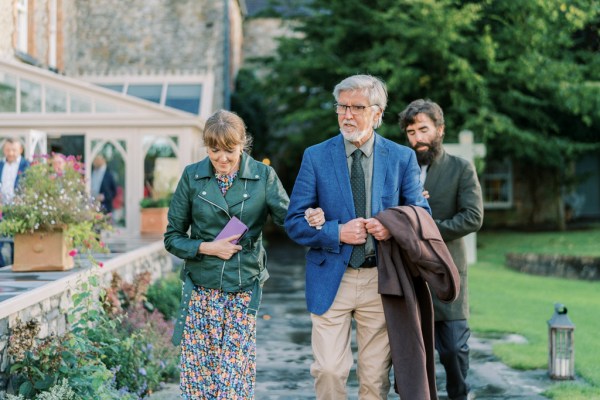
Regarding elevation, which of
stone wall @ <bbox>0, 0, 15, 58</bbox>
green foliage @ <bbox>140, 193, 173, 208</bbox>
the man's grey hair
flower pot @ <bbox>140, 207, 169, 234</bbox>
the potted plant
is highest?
stone wall @ <bbox>0, 0, 15, 58</bbox>

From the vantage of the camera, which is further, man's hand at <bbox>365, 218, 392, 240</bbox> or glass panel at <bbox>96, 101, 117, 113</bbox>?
glass panel at <bbox>96, 101, 117, 113</bbox>

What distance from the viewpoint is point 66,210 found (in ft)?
23.1

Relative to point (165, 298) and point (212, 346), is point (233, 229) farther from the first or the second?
point (165, 298)

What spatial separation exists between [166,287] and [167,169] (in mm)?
7490

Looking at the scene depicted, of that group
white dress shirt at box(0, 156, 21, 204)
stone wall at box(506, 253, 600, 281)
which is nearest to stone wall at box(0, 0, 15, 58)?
white dress shirt at box(0, 156, 21, 204)

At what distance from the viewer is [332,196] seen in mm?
4211

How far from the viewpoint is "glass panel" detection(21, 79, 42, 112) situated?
15.2 meters

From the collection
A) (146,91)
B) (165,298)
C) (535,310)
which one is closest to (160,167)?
(146,91)

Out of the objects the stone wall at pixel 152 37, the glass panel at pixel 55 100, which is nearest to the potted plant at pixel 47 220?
the glass panel at pixel 55 100

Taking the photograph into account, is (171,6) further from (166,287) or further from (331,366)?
(331,366)

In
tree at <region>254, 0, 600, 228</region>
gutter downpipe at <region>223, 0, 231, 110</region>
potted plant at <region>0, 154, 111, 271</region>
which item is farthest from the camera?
gutter downpipe at <region>223, 0, 231, 110</region>

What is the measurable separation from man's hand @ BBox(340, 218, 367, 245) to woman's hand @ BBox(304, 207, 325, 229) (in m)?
0.11

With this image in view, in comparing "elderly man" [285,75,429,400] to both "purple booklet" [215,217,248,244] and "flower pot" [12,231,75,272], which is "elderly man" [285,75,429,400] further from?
"flower pot" [12,231,75,272]

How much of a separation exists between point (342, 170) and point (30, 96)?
1231 centimetres
